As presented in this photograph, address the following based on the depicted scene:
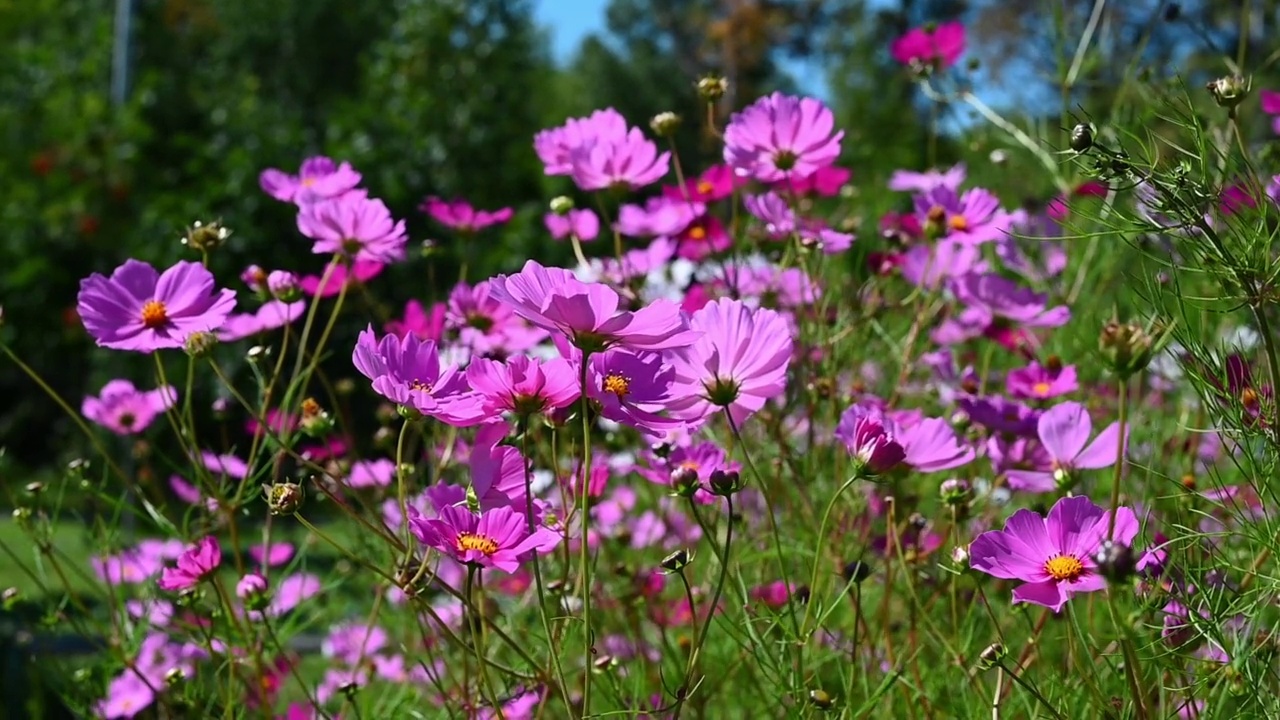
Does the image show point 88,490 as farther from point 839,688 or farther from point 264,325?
point 839,688

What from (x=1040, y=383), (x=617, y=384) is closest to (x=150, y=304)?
(x=617, y=384)

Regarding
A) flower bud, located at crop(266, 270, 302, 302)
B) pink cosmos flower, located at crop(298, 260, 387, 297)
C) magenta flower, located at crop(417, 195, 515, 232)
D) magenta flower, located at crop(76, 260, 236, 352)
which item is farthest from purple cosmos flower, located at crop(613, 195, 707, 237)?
magenta flower, located at crop(76, 260, 236, 352)

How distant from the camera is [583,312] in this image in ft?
1.88

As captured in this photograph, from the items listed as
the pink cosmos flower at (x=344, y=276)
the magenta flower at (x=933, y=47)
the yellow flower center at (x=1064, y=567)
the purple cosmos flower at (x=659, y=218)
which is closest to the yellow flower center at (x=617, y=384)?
the yellow flower center at (x=1064, y=567)

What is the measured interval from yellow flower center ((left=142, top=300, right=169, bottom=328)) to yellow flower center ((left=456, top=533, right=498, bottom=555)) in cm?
32

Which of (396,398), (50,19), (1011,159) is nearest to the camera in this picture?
(396,398)

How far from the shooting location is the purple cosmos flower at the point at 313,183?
100 cm

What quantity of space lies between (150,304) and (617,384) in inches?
14.6

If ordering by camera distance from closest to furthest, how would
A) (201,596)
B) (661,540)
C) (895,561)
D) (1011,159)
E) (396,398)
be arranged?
(396,398), (201,596), (895,561), (661,540), (1011,159)

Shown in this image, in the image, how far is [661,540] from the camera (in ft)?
4.44

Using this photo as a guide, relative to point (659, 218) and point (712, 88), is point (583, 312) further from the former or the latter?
point (659, 218)

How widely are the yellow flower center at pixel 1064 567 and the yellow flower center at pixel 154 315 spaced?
579 millimetres

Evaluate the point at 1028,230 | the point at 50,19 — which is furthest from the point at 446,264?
the point at 50,19

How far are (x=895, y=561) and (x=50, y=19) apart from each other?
293 inches
